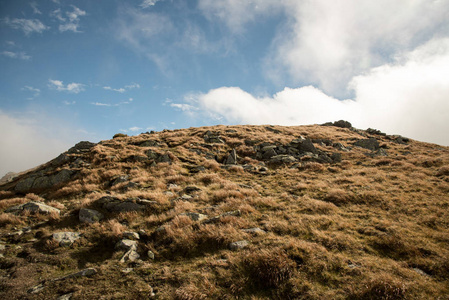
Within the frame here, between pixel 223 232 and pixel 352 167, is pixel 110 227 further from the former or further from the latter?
pixel 352 167

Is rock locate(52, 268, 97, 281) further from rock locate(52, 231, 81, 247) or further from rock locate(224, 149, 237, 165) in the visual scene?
rock locate(224, 149, 237, 165)

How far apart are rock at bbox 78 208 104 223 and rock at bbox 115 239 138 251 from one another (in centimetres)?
364

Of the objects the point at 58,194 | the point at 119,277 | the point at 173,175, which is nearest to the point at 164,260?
the point at 119,277

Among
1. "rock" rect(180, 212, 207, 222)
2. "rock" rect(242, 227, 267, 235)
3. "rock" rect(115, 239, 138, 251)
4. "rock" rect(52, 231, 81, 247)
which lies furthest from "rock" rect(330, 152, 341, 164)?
"rock" rect(52, 231, 81, 247)

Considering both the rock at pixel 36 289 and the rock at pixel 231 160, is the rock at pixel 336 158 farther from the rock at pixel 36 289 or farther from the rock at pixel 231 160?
the rock at pixel 36 289

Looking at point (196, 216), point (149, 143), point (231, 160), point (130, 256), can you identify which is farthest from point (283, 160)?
point (130, 256)

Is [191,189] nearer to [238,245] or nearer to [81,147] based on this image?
[238,245]

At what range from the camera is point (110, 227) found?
9.84m

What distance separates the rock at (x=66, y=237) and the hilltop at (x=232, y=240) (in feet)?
0.12

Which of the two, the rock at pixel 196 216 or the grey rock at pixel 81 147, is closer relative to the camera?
the rock at pixel 196 216

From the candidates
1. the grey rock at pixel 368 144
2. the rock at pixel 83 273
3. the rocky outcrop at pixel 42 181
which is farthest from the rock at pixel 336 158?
the rocky outcrop at pixel 42 181

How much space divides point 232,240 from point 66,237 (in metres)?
7.39

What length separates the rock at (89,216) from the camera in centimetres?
1086

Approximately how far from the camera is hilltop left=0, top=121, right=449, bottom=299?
5664 mm
